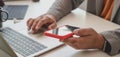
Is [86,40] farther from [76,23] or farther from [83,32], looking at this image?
[76,23]

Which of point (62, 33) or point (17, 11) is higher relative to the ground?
point (62, 33)

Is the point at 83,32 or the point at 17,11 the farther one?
the point at 17,11

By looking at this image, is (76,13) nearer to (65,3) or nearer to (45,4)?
(65,3)

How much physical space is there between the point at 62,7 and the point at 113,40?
442 millimetres

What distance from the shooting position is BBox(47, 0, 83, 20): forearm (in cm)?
135

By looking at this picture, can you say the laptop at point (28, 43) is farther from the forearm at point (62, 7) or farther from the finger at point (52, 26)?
the forearm at point (62, 7)

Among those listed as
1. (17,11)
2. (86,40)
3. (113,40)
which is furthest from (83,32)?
(17,11)

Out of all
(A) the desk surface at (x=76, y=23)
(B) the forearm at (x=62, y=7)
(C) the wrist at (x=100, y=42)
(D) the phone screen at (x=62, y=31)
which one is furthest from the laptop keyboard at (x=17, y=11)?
(C) the wrist at (x=100, y=42)

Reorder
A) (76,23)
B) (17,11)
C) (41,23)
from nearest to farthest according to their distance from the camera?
1. (41,23)
2. (76,23)
3. (17,11)

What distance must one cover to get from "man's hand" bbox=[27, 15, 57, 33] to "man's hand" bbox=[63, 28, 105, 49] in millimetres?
212

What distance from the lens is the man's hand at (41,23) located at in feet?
3.90

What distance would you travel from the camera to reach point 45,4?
161 centimetres

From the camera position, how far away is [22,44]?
3.58 feet

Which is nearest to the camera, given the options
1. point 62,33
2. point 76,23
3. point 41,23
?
point 62,33
